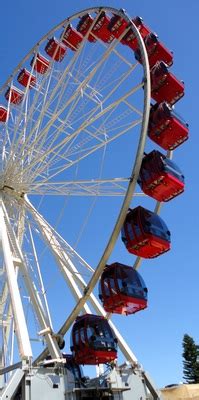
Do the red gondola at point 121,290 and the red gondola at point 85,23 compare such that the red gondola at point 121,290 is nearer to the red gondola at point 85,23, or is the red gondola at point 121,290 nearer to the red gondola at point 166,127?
the red gondola at point 166,127

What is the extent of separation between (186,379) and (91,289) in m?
40.0

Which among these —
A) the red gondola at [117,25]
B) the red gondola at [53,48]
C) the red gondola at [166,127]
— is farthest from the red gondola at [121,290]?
the red gondola at [53,48]

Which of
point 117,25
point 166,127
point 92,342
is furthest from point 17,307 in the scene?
point 117,25

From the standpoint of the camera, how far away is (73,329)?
14953 millimetres

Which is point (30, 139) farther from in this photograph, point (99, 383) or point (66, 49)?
point (99, 383)

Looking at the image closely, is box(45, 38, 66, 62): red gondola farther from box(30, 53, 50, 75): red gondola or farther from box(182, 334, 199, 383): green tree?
box(182, 334, 199, 383): green tree

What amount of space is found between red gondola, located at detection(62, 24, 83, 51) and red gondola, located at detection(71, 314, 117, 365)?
45.9 feet

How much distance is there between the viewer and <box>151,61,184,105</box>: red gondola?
58.5ft

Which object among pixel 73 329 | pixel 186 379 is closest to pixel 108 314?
pixel 73 329

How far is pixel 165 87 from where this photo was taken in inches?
703

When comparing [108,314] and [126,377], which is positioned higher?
[108,314]

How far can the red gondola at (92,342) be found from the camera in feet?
46.2

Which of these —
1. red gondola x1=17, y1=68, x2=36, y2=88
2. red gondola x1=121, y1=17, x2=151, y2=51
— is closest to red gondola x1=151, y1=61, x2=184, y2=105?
red gondola x1=121, y1=17, x2=151, y2=51

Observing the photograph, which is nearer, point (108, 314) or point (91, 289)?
point (91, 289)
